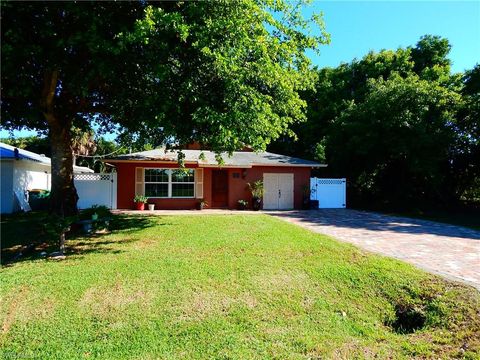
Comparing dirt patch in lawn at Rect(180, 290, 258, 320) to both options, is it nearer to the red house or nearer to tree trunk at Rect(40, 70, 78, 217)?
tree trunk at Rect(40, 70, 78, 217)

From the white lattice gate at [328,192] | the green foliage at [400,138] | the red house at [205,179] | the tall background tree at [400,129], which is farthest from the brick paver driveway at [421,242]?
the tall background tree at [400,129]

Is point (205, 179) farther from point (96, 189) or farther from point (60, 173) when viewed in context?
point (60, 173)

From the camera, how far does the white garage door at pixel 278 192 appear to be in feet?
65.4

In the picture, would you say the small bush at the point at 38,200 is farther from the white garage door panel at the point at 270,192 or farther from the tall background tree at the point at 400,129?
the tall background tree at the point at 400,129

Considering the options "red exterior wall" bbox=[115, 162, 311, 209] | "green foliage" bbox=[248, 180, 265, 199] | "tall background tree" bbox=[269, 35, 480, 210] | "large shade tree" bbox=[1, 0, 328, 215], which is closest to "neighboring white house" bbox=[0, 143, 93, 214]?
"red exterior wall" bbox=[115, 162, 311, 209]

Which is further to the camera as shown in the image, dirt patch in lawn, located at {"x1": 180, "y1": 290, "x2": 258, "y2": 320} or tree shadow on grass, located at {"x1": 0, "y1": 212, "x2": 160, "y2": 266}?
tree shadow on grass, located at {"x1": 0, "y1": 212, "x2": 160, "y2": 266}

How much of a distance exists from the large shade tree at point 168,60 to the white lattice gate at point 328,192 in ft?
36.6

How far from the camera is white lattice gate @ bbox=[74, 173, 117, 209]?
17641 millimetres

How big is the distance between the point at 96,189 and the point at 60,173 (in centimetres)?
705

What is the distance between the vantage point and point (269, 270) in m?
6.88

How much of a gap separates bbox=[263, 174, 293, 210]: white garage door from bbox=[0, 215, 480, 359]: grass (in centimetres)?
1177

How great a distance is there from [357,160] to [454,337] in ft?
64.6

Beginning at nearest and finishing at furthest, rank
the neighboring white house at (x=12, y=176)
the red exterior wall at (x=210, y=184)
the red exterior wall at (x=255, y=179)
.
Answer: the neighboring white house at (x=12, y=176) < the red exterior wall at (x=210, y=184) < the red exterior wall at (x=255, y=179)

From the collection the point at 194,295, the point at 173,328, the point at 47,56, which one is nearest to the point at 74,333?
the point at 173,328
